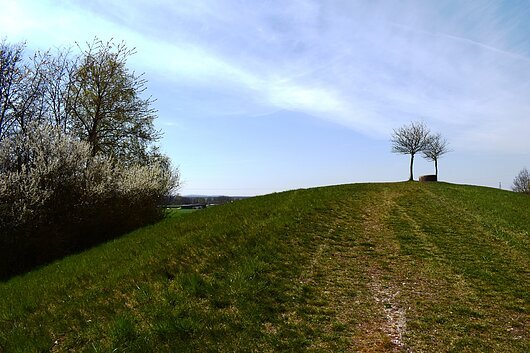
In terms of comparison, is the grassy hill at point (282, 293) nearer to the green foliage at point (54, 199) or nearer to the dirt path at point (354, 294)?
the dirt path at point (354, 294)

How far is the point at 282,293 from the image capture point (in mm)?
6746

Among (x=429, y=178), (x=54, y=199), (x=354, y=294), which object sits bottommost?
(x=354, y=294)

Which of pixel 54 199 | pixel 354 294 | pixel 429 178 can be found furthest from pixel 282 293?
pixel 429 178

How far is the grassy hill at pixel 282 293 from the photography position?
5.31 meters

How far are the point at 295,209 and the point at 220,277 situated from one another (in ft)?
23.3

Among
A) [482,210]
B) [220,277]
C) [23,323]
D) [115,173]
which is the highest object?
[115,173]

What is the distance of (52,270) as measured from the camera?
35.4 ft

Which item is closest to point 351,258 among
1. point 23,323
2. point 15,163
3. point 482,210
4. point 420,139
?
point 23,323

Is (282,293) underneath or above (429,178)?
underneath

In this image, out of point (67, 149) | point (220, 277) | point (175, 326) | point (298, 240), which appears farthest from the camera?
point (67, 149)

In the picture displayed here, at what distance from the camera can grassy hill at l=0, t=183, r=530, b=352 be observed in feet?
17.4

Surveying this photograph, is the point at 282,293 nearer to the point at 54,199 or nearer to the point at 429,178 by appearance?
the point at 54,199

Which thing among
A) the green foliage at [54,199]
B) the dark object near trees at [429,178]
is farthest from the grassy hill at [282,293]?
the dark object near trees at [429,178]

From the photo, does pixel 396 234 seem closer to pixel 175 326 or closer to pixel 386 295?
pixel 386 295
